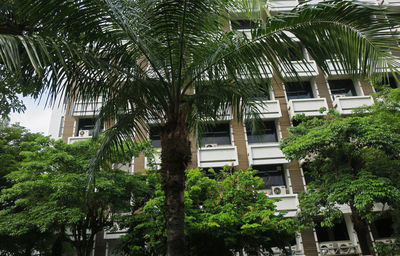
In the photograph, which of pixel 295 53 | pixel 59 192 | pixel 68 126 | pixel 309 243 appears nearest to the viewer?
pixel 295 53

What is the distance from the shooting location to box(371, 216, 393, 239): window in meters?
18.3

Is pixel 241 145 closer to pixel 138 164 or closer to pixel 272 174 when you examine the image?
pixel 272 174

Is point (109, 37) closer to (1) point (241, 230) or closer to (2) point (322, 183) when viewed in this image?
(1) point (241, 230)

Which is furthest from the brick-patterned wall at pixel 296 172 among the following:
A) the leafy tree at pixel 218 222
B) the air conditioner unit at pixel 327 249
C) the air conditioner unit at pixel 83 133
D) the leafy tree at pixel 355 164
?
the air conditioner unit at pixel 83 133

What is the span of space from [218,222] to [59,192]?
5.93 metres

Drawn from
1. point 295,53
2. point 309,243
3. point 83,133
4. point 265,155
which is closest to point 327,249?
point 309,243

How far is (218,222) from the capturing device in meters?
11.3

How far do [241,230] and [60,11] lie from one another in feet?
32.2

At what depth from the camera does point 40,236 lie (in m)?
13.4

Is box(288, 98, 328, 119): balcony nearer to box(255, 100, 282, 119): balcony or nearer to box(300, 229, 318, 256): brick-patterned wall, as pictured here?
box(255, 100, 282, 119): balcony

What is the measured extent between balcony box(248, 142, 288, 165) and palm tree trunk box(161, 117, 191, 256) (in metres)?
13.4

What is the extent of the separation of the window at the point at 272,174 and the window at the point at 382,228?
18.3 feet

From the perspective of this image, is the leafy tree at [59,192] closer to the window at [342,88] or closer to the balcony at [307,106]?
the balcony at [307,106]

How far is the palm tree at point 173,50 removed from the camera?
4602mm
